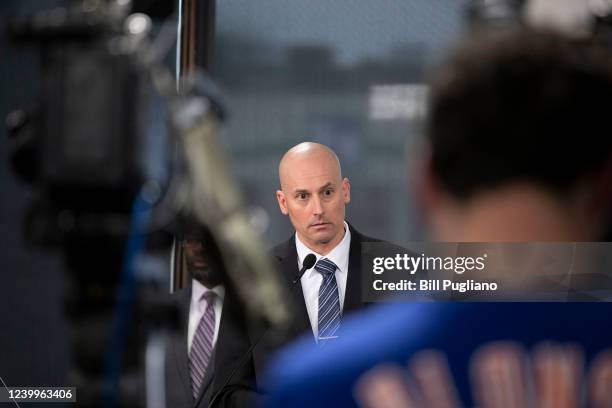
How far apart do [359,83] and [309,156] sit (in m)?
0.23

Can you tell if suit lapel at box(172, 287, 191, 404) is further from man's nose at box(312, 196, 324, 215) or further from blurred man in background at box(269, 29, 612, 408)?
blurred man in background at box(269, 29, 612, 408)

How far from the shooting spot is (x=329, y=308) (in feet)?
8.49

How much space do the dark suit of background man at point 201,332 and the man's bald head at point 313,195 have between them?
23 cm

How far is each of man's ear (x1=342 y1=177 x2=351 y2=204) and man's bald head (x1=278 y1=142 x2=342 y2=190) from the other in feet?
0.18

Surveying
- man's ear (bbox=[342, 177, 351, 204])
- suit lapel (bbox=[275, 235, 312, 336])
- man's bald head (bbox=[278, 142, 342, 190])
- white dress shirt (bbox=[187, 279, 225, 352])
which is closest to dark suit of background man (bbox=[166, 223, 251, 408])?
white dress shirt (bbox=[187, 279, 225, 352])

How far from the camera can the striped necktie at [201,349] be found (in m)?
2.65

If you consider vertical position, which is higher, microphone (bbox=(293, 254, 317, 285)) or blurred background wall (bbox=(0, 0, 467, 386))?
blurred background wall (bbox=(0, 0, 467, 386))

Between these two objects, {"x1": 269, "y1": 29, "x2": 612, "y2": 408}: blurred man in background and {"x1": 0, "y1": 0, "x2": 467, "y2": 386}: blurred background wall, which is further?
{"x1": 0, "y1": 0, "x2": 467, "y2": 386}: blurred background wall

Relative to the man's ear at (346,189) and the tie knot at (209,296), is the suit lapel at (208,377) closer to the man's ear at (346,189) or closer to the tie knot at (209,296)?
the tie knot at (209,296)

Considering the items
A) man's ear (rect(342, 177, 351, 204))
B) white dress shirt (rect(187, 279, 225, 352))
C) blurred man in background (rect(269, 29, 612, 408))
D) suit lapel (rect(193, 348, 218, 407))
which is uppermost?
blurred man in background (rect(269, 29, 612, 408))

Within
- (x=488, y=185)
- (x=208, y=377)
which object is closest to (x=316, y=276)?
(x=208, y=377)

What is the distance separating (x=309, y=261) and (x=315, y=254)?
0.02m

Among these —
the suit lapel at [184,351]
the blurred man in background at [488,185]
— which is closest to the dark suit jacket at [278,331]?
the suit lapel at [184,351]

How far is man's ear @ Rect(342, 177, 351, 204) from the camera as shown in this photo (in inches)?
102
